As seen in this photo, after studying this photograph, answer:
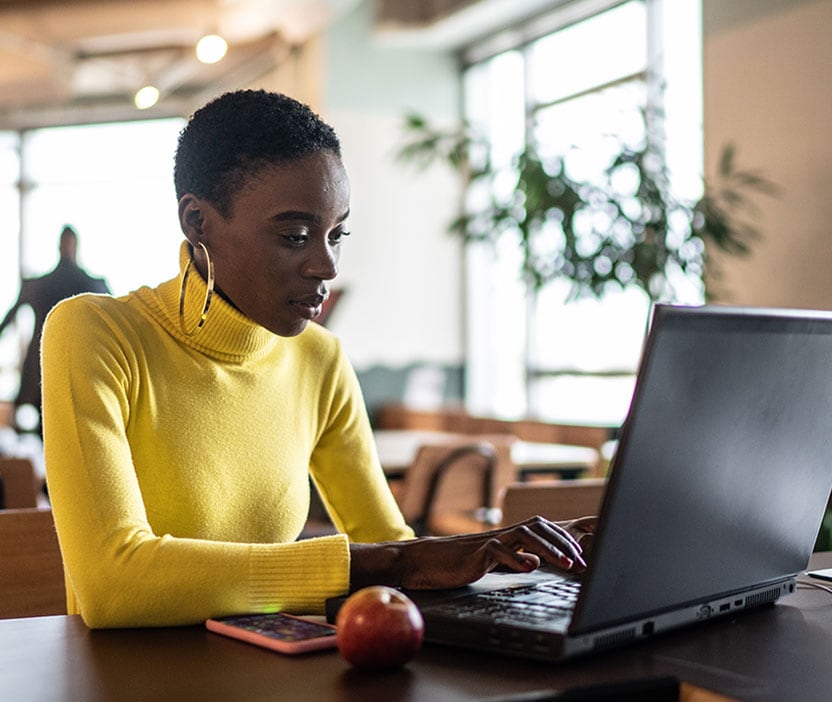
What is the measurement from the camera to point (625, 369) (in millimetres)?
6297

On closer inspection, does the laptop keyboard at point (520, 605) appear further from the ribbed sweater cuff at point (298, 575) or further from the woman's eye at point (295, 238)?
the woman's eye at point (295, 238)

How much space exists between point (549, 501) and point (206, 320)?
0.94m

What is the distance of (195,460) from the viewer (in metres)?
1.50

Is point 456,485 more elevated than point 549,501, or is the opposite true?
point 549,501

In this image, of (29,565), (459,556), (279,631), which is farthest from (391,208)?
(279,631)

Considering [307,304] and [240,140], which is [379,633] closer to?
[307,304]

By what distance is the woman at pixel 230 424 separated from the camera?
1.24 meters

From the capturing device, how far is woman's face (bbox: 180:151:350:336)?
1.48 m

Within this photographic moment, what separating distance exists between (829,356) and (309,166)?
0.69 metres

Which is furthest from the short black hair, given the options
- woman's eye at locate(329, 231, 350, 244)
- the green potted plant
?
the green potted plant

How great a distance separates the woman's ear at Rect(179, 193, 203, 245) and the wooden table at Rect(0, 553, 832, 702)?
601 mm

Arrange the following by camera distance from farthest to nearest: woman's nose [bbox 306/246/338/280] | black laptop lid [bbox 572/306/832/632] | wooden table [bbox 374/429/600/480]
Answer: wooden table [bbox 374/429/600/480] < woman's nose [bbox 306/246/338/280] < black laptop lid [bbox 572/306/832/632]

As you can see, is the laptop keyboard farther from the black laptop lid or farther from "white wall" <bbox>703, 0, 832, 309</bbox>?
"white wall" <bbox>703, 0, 832, 309</bbox>

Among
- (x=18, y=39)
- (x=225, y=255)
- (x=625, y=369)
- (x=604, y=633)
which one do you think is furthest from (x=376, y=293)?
(x=604, y=633)
